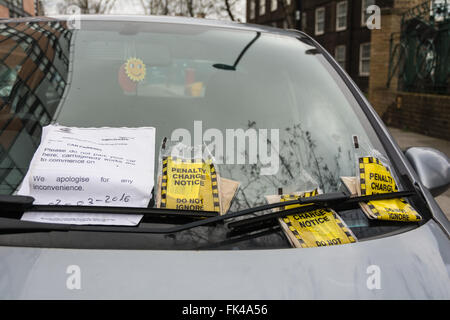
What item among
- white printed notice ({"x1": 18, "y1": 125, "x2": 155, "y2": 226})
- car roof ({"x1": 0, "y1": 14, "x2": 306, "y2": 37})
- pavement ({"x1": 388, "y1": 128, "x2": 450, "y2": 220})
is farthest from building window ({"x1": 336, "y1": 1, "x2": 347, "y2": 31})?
white printed notice ({"x1": 18, "y1": 125, "x2": 155, "y2": 226})

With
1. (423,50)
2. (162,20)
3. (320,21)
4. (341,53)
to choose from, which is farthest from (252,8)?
(162,20)

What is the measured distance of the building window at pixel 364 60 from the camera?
27797mm

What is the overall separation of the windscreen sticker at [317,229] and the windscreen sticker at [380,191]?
12 cm

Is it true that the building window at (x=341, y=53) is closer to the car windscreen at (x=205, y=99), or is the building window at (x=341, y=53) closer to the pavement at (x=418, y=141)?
the pavement at (x=418, y=141)

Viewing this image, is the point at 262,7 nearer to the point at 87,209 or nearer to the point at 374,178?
the point at 374,178

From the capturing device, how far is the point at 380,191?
1532mm

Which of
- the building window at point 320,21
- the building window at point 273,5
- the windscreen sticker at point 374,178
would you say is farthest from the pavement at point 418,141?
the building window at point 273,5

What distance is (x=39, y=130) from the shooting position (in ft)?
5.66

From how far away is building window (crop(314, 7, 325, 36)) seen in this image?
3231 centimetres

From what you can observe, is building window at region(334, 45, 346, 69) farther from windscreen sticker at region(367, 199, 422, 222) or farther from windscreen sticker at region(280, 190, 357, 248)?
windscreen sticker at region(280, 190, 357, 248)

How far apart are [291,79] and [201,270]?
1157 millimetres

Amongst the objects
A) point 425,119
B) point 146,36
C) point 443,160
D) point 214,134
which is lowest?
point 425,119
